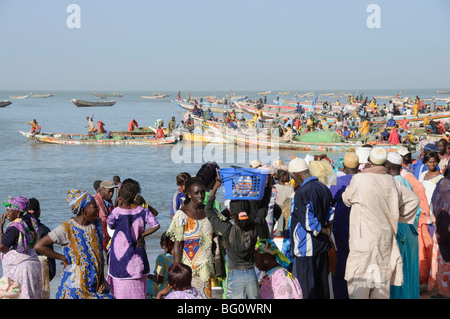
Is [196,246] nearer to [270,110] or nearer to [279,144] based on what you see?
[279,144]

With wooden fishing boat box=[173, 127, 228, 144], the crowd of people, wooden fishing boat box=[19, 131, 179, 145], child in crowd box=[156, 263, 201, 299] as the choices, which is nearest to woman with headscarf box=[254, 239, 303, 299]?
the crowd of people

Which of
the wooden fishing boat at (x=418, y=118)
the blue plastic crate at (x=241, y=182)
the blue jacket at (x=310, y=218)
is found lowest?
the wooden fishing boat at (x=418, y=118)

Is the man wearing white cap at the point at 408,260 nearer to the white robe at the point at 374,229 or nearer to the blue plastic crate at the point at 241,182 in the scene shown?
the white robe at the point at 374,229

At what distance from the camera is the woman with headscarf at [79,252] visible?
15.1 feet

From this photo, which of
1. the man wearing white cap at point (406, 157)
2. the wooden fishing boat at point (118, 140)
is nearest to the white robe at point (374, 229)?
the man wearing white cap at point (406, 157)

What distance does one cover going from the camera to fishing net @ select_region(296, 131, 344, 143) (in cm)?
2558

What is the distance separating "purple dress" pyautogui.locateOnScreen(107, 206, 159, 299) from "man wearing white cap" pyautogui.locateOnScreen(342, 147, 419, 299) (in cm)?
172

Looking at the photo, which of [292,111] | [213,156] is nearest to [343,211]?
[213,156]

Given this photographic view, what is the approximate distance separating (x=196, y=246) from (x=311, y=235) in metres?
0.98

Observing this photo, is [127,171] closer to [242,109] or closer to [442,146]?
[442,146]

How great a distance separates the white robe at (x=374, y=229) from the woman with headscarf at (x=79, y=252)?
6.86 ft

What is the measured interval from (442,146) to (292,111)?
3362cm

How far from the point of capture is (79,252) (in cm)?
464

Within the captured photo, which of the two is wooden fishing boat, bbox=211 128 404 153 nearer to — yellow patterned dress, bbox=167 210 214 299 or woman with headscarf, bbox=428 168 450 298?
woman with headscarf, bbox=428 168 450 298
